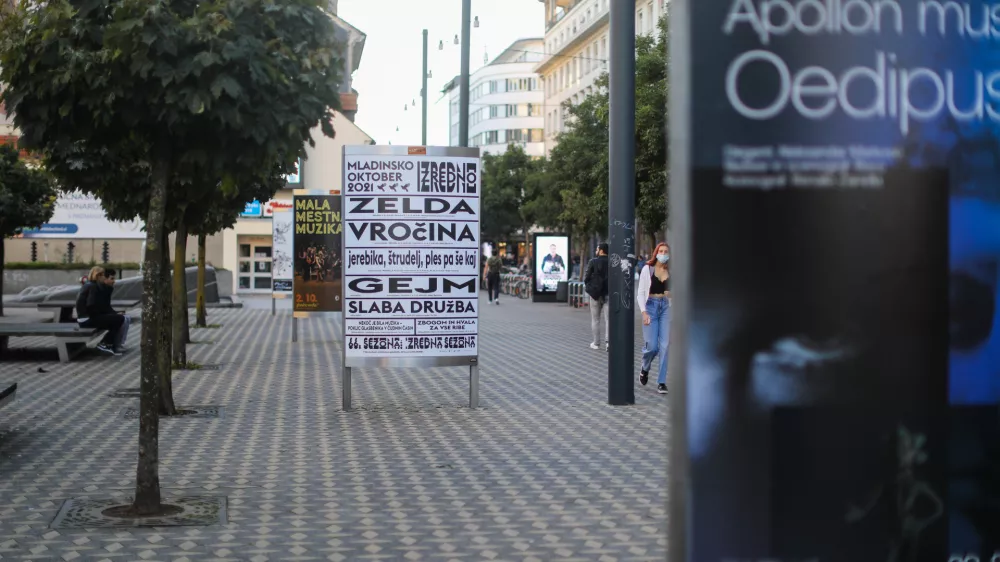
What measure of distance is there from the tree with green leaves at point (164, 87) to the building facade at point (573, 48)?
62.8 m

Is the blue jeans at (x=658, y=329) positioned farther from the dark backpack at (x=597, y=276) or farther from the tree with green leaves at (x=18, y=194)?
the tree with green leaves at (x=18, y=194)

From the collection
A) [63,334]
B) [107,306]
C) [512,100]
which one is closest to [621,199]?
[63,334]

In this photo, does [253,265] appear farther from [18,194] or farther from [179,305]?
[179,305]

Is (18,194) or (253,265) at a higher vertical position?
(18,194)

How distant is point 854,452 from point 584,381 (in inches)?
506

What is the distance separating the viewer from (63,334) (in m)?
19.0

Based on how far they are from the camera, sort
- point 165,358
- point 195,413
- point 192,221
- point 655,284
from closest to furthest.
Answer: point 165,358 → point 195,413 → point 192,221 → point 655,284

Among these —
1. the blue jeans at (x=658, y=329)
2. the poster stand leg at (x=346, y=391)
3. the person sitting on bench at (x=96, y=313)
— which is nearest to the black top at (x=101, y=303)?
the person sitting on bench at (x=96, y=313)

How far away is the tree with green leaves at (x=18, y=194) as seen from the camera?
26.8 m

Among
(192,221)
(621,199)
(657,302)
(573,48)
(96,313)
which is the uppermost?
(573,48)

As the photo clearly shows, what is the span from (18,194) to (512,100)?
115 m

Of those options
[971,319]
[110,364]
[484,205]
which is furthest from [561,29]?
[971,319]

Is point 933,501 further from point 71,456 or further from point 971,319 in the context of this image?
point 71,456

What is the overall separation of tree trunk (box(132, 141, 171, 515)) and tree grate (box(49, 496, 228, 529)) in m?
0.17
